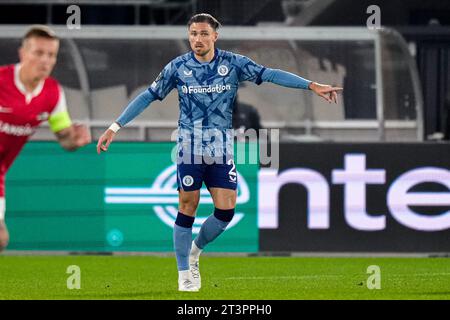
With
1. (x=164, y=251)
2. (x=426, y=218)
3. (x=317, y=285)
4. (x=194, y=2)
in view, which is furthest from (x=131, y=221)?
(x=194, y=2)

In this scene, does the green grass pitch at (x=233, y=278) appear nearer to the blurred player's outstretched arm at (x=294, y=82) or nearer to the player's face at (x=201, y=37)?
the blurred player's outstretched arm at (x=294, y=82)

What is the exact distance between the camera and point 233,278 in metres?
13.9

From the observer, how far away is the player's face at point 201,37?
465 inches

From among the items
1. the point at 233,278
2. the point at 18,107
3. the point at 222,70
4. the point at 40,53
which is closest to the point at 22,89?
the point at 18,107

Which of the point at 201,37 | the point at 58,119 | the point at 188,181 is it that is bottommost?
the point at 188,181

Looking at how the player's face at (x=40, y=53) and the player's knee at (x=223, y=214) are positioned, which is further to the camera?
the player's knee at (x=223, y=214)

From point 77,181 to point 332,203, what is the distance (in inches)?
118

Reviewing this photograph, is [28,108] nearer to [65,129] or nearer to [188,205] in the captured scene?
[65,129]

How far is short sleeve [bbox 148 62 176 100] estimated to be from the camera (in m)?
12.1

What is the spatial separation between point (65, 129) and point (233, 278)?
436 cm

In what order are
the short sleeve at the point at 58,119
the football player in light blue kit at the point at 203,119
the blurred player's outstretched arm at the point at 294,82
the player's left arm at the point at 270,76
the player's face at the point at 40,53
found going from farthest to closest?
the football player in light blue kit at the point at 203,119, the player's left arm at the point at 270,76, the blurred player's outstretched arm at the point at 294,82, the short sleeve at the point at 58,119, the player's face at the point at 40,53

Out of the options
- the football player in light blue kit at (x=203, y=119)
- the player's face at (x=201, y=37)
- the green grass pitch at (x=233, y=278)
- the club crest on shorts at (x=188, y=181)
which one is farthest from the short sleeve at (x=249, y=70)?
the green grass pitch at (x=233, y=278)

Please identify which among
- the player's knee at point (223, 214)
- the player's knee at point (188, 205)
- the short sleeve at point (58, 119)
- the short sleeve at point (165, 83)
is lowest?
the player's knee at point (223, 214)

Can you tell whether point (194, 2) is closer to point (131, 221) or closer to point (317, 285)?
point (131, 221)
